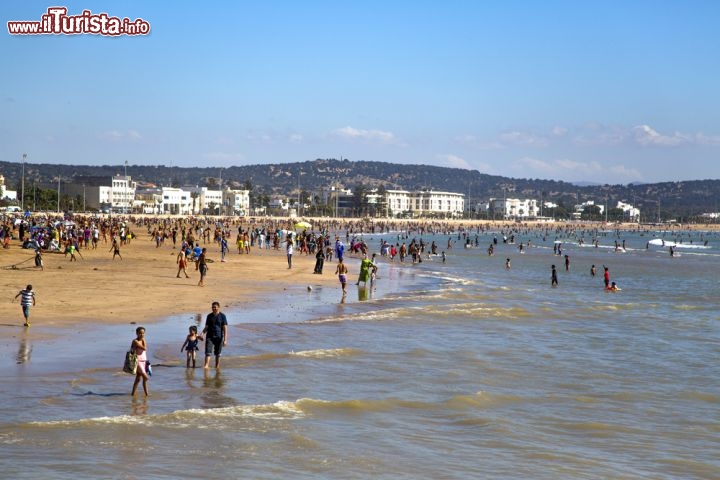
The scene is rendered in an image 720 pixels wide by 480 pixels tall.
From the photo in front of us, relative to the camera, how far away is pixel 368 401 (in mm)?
13109

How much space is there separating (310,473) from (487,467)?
225 cm

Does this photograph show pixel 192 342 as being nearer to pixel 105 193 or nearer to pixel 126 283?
pixel 126 283

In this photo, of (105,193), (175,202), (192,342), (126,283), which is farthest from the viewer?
(175,202)

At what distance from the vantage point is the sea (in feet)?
32.9

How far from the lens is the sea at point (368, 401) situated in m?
10.0

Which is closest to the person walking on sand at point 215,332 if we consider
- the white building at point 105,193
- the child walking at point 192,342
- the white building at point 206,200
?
the child walking at point 192,342

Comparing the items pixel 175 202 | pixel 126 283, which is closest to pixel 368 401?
pixel 126 283

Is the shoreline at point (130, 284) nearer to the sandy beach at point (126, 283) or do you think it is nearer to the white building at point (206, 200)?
the sandy beach at point (126, 283)

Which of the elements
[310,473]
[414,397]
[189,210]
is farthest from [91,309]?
[189,210]

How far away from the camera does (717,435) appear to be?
12.0 meters

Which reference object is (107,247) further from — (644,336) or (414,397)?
(414,397)

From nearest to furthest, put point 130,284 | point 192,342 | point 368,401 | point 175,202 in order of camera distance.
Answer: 1. point 368,401
2. point 192,342
3. point 130,284
4. point 175,202

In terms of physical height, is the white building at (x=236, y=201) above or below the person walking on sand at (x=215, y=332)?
above

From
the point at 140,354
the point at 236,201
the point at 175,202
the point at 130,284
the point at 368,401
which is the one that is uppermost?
the point at 236,201
